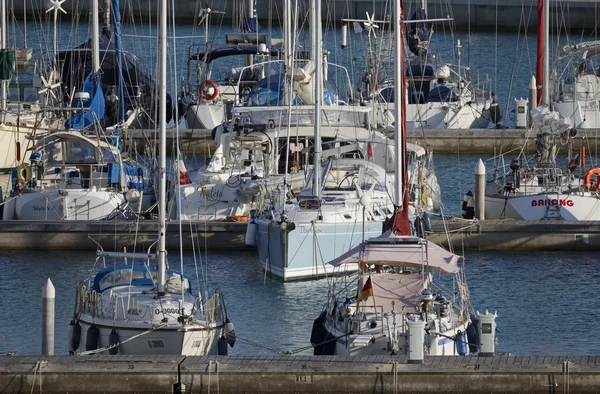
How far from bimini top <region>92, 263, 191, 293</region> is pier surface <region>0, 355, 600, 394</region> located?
9.92ft

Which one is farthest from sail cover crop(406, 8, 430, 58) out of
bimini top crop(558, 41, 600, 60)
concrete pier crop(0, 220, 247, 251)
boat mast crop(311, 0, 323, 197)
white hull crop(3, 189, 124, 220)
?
concrete pier crop(0, 220, 247, 251)

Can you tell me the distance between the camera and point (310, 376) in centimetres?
Result: 2236

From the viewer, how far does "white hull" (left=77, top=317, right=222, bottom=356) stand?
24141mm

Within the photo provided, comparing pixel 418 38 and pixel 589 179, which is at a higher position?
pixel 418 38

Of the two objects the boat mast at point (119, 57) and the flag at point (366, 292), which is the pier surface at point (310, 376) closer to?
the flag at point (366, 292)

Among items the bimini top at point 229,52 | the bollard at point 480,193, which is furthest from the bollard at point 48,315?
the bimini top at point 229,52

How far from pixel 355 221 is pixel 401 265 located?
6677 mm

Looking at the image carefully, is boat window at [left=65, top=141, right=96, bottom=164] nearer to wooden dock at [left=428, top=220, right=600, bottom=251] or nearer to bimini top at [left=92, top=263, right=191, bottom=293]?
wooden dock at [left=428, top=220, right=600, bottom=251]

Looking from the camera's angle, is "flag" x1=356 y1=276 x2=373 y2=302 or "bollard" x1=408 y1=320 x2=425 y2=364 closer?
"bollard" x1=408 y1=320 x2=425 y2=364

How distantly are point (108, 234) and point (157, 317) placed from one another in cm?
1098

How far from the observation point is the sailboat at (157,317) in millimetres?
24203

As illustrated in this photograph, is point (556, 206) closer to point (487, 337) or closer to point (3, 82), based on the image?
point (487, 337)

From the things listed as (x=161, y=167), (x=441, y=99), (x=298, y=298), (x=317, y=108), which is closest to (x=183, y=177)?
(x=317, y=108)

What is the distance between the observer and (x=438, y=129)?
1980 inches
